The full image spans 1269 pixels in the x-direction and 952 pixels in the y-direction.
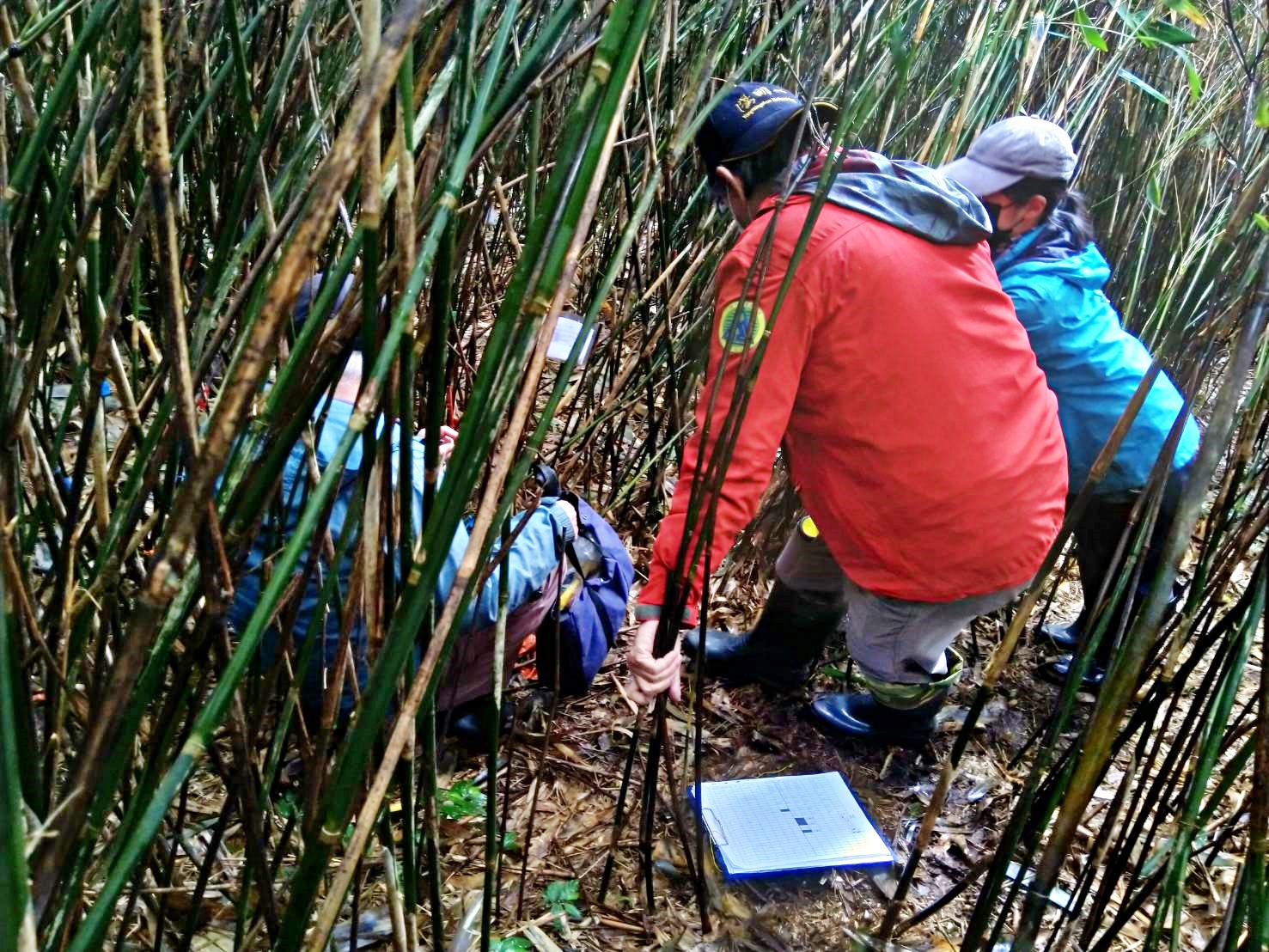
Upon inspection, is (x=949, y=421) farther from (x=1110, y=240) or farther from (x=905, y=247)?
(x=1110, y=240)

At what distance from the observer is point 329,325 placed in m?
0.58

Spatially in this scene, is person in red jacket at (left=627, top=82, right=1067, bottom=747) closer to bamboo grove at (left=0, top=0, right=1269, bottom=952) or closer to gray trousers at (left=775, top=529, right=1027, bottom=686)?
gray trousers at (left=775, top=529, right=1027, bottom=686)

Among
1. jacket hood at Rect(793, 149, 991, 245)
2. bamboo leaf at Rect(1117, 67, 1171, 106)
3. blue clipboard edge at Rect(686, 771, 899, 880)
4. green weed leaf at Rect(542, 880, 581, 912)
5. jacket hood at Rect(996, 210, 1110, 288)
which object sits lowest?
green weed leaf at Rect(542, 880, 581, 912)

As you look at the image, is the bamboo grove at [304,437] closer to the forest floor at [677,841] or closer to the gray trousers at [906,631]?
the forest floor at [677,841]

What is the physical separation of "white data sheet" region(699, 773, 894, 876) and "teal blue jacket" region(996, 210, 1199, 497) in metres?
0.79

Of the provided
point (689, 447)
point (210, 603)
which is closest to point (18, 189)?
point (210, 603)

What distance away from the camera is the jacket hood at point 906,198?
1271mm

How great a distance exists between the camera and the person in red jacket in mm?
1240

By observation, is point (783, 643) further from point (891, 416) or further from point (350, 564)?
point (350, 564)

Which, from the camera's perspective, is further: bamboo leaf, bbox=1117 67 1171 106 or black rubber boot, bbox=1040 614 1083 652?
black rubber boot, bbox=1040 614 1083 652

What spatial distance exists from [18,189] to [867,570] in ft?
4.21

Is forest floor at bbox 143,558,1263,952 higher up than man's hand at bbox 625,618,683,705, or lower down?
lower down

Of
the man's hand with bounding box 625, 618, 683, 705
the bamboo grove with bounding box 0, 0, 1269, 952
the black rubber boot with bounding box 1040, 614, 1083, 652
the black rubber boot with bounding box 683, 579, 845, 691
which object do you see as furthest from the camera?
the black rubber boot with bounding box 1040, 614, 1083, 652

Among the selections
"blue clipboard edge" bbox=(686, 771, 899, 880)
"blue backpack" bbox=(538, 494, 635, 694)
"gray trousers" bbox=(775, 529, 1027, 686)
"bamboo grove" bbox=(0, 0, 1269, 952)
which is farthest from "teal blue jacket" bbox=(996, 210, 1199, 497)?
"blue backpack" bbox=(538, 494, 635, 694)
